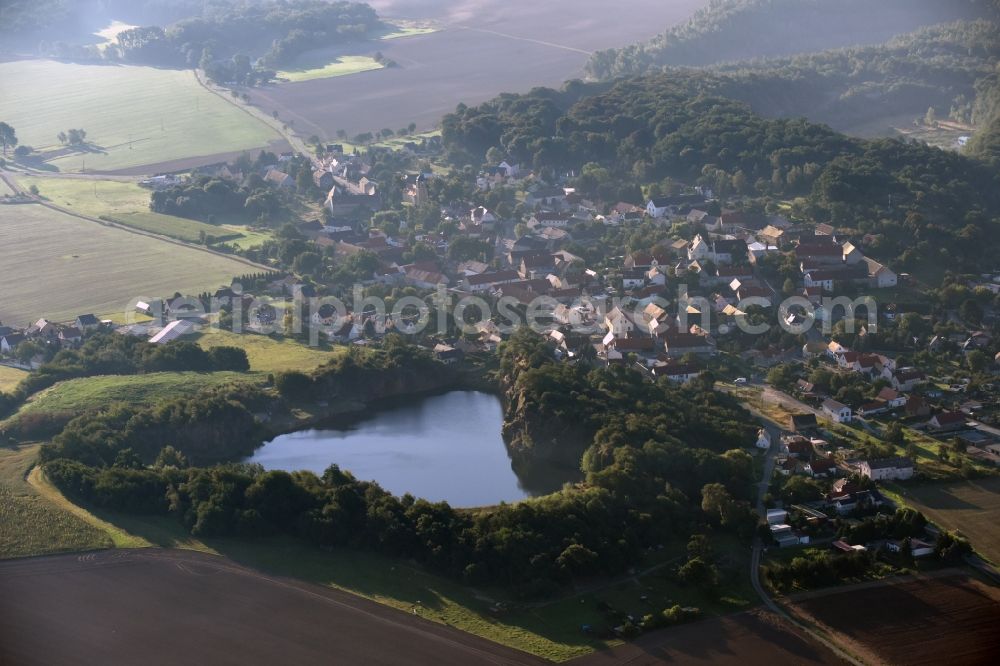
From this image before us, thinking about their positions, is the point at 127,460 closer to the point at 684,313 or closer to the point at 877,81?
the point at 684,313

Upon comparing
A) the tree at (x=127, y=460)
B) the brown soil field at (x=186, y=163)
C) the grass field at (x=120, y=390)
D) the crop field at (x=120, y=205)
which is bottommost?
the tree at (x=127, y=460)

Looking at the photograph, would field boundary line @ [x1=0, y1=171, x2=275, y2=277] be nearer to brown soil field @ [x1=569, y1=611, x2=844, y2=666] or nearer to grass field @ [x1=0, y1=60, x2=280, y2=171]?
grass field @ [x1=0, y1=60, x2=280, y2=171]

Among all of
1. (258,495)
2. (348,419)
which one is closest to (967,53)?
(348,419)

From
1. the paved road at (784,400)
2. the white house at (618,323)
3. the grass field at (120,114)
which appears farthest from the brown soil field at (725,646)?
the grass field at (120,114)

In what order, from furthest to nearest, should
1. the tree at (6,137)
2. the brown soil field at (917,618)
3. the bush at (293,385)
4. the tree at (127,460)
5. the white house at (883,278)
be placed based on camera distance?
the tree at (6,137), the white house at (883,278), the bush at (293,385), the tree at (127,460), the brown soil field at (917,618)

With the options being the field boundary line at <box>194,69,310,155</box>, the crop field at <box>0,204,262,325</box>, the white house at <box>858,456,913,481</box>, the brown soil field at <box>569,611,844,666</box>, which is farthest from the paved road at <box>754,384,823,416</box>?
the field boundary line at <box>194,69,310,155</box>

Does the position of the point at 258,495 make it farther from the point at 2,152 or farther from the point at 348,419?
the point at 2,152

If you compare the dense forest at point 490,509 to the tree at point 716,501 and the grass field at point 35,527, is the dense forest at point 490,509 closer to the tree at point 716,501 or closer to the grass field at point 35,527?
the tree at point 716,501

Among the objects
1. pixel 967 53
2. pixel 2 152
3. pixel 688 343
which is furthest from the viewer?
pixel 967 53
